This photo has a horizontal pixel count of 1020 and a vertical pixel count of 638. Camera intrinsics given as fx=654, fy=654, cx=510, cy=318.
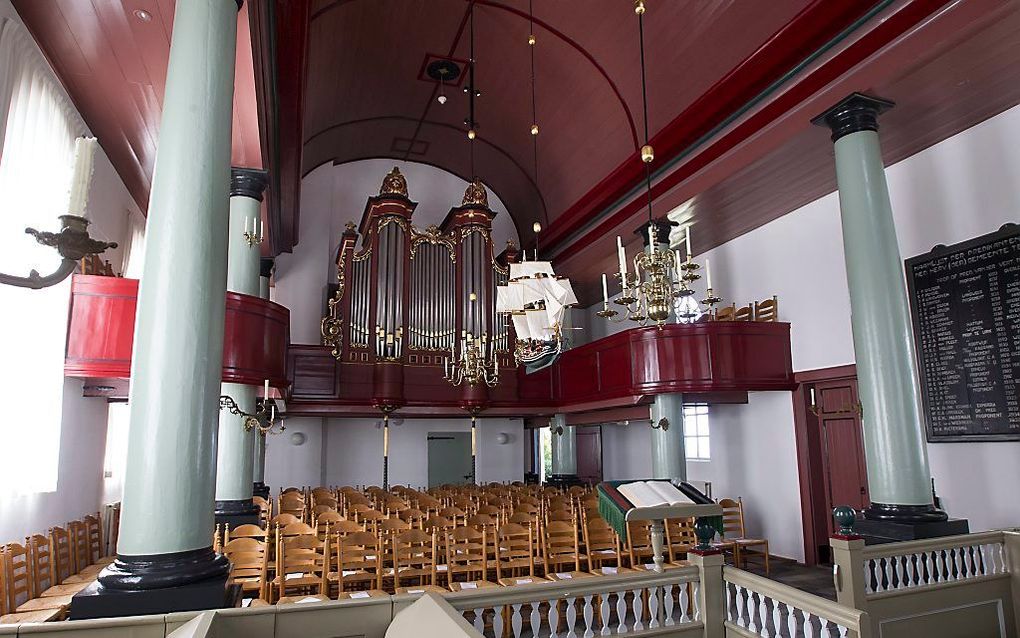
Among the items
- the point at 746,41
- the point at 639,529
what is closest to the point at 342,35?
the point at 746,41

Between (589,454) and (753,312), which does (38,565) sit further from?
(589,454)

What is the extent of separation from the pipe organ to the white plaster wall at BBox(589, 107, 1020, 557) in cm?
457

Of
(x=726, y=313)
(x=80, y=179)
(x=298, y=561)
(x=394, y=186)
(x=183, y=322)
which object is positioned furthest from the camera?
(x=394, y=186)

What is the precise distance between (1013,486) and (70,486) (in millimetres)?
10515

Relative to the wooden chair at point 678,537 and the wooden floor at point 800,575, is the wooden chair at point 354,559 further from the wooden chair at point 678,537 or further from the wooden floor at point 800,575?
the wooden floor at point 800,575

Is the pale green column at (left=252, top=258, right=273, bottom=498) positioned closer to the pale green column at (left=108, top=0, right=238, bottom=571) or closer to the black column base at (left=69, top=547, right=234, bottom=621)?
the pale green column at (left=108, top=0, right=238, bottom=571)

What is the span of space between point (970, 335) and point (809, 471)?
3.14 metres

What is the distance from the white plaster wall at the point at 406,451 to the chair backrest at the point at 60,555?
7.91 m

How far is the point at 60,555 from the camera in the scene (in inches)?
266

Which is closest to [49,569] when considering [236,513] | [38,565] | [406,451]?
[38,565]

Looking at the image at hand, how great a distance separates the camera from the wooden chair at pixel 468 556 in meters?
5.98

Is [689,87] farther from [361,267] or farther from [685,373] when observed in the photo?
[361,267]

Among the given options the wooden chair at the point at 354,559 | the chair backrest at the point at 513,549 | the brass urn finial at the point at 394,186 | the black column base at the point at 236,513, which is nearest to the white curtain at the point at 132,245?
the black column base at the point at 236,513

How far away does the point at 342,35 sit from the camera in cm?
1053
